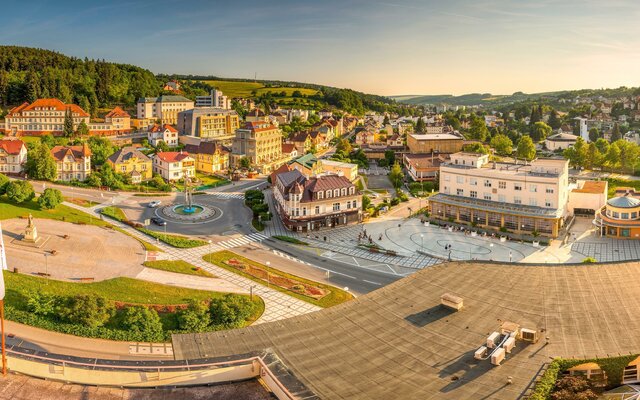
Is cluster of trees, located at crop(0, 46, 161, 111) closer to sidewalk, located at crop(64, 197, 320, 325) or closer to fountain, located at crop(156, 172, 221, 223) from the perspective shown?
fountain, located at crop(156, 172, 221, 223)

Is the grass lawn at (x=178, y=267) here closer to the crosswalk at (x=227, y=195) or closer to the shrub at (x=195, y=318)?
the shrub at (x=195, y=318)

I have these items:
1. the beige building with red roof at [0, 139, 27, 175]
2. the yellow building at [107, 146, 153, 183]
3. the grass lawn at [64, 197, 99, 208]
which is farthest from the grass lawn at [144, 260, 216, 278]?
the beige building with red roof at [0, 139, 27, 175]

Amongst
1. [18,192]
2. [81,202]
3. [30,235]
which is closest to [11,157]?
[81,202]

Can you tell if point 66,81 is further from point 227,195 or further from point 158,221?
point 158,221

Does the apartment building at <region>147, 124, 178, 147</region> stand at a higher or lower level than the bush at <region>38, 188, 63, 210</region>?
higher

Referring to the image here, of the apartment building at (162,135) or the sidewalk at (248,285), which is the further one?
the apartment building at (162,135)

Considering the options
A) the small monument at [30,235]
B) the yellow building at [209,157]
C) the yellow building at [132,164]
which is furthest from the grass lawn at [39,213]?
the yellow building at [209,157]

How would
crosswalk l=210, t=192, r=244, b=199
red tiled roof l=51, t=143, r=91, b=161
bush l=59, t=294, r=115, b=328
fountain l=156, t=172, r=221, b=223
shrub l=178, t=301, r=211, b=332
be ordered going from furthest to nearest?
crosswalk l=210, t=192, r=244, b=199, red tiled roof l=51, t=143, r=91, b=161, fountain l=156, t=172, r=221, b=223, shrub l=178, t=301, r=211, b=332, bush l=59, t=294, r=115, b=328
